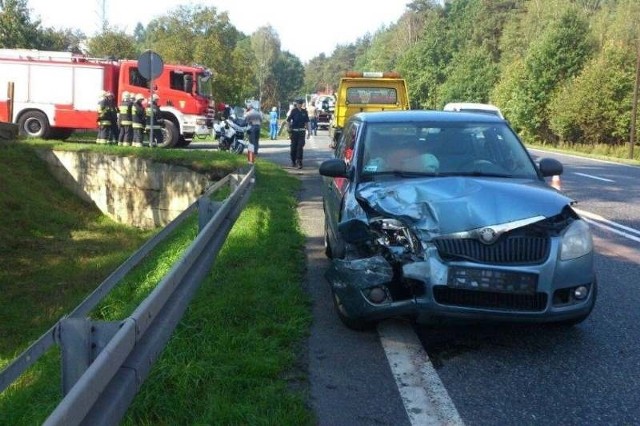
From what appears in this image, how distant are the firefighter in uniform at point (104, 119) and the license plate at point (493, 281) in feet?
56.6

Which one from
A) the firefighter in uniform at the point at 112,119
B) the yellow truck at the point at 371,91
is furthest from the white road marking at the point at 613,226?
the firefighter in uniform at the point at 112,119

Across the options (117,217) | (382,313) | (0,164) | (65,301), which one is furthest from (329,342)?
(0,164)

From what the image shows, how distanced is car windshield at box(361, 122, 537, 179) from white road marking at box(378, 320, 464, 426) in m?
1.41

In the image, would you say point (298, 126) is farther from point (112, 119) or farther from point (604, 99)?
point (604, 99)

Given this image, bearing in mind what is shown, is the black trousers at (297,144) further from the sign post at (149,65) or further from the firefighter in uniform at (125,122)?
the firefighter in uniform at (125,122)

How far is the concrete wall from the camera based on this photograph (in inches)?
603

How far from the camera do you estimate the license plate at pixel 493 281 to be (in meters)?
4.23

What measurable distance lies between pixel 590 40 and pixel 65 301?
49.0 meters

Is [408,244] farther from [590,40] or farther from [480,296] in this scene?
[590,40]

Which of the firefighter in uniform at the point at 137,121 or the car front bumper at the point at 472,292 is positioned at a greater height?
the firefighter in uniform at the point at 137,121

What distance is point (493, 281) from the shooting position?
167 inches

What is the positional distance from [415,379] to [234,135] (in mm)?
18120

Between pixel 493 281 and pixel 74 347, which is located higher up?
pixel 493 281

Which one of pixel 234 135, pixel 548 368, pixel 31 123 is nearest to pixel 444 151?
pixel 548 368
